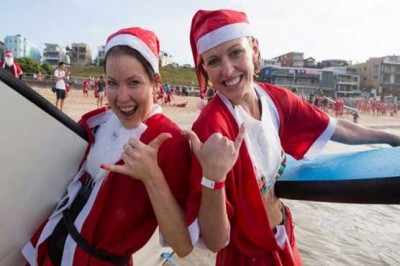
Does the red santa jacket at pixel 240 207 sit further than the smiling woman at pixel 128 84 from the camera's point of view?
No

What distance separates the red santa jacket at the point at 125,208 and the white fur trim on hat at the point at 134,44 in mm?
304

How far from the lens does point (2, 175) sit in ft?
5.29

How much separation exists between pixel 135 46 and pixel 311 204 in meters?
4.48

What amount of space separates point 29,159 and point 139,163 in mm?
587

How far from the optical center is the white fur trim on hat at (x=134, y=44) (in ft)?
5.25

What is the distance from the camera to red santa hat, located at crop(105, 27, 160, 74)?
160cm

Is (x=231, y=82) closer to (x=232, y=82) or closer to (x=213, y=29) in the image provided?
(x=232, y=82)

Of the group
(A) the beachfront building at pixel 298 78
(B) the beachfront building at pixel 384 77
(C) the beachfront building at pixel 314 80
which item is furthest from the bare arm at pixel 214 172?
(B) the beachfront building at pixel 384 77

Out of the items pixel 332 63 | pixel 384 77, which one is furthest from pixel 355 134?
pixel 332 63

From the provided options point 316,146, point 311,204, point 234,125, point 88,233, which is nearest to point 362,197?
point 316,146

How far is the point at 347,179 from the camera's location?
1.67m

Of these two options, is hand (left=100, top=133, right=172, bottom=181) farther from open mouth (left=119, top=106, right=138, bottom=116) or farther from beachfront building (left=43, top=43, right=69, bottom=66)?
beachfront building (left=43, top=43, right=69, bottom=66)

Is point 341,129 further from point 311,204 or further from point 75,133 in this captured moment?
point 311,204

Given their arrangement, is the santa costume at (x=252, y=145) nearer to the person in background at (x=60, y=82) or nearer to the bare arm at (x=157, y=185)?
the bare arm at (x=157, y=185)
